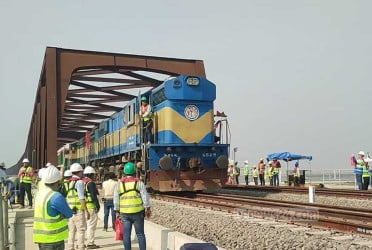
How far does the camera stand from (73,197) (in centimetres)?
852

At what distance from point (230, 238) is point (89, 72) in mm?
26419

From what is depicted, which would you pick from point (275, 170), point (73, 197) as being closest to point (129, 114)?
point (275, 170)

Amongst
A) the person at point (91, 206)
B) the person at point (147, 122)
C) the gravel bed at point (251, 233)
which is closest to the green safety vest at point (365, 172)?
the person at point (147, 122)

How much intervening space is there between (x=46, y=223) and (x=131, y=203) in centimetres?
225

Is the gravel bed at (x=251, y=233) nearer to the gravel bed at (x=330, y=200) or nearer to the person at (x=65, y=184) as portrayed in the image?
the person at (x=65, y=184)

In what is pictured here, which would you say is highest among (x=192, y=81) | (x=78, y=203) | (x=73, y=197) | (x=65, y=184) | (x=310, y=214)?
(x=192, y=81)

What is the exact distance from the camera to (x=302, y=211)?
37.9 feet

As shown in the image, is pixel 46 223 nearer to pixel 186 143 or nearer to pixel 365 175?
pixel 186 143

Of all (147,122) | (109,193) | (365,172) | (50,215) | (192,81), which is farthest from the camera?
(365,172)

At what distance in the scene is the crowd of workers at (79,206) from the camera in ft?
17.0

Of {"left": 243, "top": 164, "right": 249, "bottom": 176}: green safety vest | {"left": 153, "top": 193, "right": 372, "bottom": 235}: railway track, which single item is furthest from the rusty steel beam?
{"left": 153, "top": 193, "right": 372, "bottom": 235}: railway track

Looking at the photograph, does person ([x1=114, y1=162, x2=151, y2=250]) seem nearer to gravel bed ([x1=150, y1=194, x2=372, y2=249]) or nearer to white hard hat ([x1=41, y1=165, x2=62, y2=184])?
gravel bed ([x1=150, y1=194, x2=372, y2=249])

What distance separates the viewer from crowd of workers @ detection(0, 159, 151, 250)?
17.0ft

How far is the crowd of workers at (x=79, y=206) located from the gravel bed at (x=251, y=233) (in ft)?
5.43
